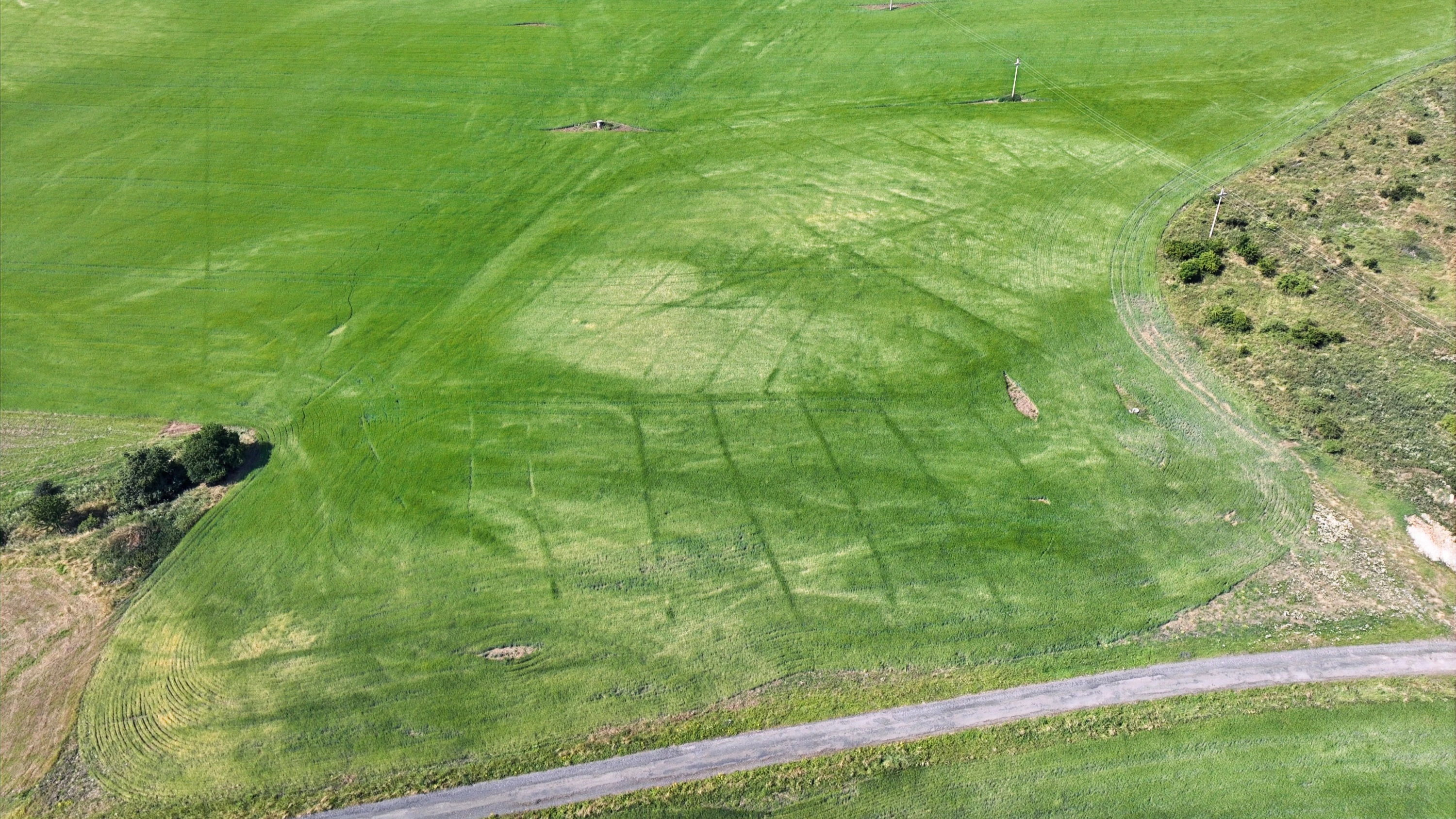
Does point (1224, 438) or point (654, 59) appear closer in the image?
point (1224, 438)

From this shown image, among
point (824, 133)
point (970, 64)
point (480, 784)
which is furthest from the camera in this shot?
point (970, 64)

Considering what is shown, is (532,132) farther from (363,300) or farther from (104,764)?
(104,764)

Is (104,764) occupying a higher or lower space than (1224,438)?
lower

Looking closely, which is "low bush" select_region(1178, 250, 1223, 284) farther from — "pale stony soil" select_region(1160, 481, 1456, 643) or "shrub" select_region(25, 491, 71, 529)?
"shrub" select_region(25, 491, 71, 529)

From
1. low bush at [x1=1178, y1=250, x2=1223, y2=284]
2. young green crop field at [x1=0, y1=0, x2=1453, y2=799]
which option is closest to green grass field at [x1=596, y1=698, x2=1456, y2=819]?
young green crop field at [x1=0, y1=0, x2=1453, y2=799]

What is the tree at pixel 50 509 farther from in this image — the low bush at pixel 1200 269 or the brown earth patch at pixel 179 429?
the low bush at pixel 1200 269

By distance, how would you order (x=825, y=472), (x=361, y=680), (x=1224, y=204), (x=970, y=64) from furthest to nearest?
(x=970, y=64) → (x=1224, y=204) → (x=825, y=472) → (x=361, y=680)

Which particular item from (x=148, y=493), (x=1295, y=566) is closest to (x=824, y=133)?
(x=1295, y=566)
